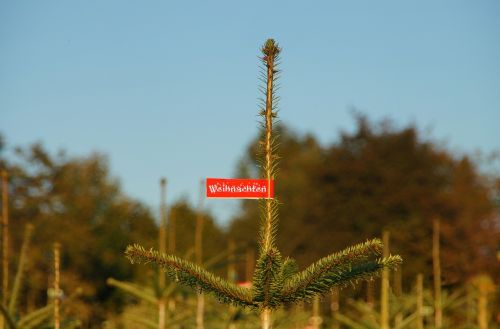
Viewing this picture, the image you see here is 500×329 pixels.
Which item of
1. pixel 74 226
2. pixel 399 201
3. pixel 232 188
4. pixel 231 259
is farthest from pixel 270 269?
pixel 74 226

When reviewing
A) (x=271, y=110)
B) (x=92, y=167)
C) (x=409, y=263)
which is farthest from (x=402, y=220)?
(x=271, y=110)

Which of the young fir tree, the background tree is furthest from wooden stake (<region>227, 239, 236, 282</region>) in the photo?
the background tree

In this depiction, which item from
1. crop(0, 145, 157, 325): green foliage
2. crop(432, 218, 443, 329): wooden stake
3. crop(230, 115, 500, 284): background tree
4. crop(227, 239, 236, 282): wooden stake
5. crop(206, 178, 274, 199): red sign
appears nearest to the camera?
crop(206, 178, 274, 199): red sign

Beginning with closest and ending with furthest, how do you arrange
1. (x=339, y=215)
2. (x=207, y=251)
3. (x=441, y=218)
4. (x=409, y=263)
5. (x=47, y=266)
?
(x=409, y=263), (x=441, y=218), (x=339, y=215), (x=47, y=266), (x=207, y=251)

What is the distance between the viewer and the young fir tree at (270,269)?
203 inches

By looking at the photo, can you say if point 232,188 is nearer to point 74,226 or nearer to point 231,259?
point 231,259

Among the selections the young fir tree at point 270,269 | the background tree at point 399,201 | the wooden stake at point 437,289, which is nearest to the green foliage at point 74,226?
the background tree at point 399,201

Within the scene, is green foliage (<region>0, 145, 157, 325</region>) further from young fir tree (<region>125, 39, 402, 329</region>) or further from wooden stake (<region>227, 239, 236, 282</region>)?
young fir tree (<region>125, 39, 402, 329</region>)

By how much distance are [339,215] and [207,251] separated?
38.4 feet

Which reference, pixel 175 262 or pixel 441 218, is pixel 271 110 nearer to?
pixel 175 262

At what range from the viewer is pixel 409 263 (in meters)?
37.9

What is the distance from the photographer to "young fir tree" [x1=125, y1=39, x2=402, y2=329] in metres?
5.16

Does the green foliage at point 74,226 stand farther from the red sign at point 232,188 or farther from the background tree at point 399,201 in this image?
the red sign at point 232,188

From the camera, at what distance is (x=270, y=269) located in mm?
5109
